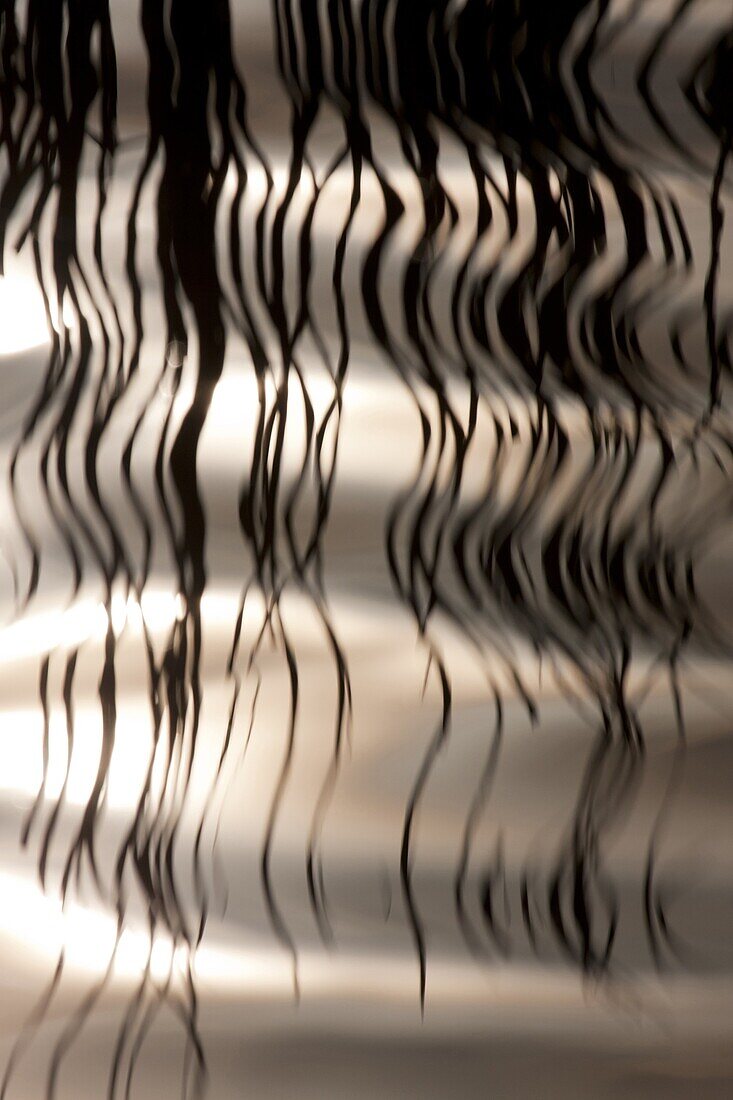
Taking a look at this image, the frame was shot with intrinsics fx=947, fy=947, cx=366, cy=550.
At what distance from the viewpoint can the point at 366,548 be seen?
59cm

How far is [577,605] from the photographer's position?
58cm

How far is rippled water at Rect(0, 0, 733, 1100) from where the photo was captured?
1.84 ft

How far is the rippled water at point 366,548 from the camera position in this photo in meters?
0.56

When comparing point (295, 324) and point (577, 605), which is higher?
point (295, 324)

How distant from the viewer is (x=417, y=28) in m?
0.62

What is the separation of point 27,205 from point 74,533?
22 centimetres

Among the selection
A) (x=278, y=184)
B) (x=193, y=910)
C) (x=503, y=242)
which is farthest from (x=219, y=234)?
(x=193, y=910)

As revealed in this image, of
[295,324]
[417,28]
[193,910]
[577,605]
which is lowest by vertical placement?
[193,910]

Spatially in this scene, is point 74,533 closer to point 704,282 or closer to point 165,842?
point 165,842

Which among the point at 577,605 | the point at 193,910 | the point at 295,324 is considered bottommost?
the point at 193,910

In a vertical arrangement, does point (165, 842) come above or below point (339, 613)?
below

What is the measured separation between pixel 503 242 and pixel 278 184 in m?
0.15

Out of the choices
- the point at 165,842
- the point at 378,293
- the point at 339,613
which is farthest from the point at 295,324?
the point at 165,842

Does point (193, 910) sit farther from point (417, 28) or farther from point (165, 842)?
point (417, 28)
